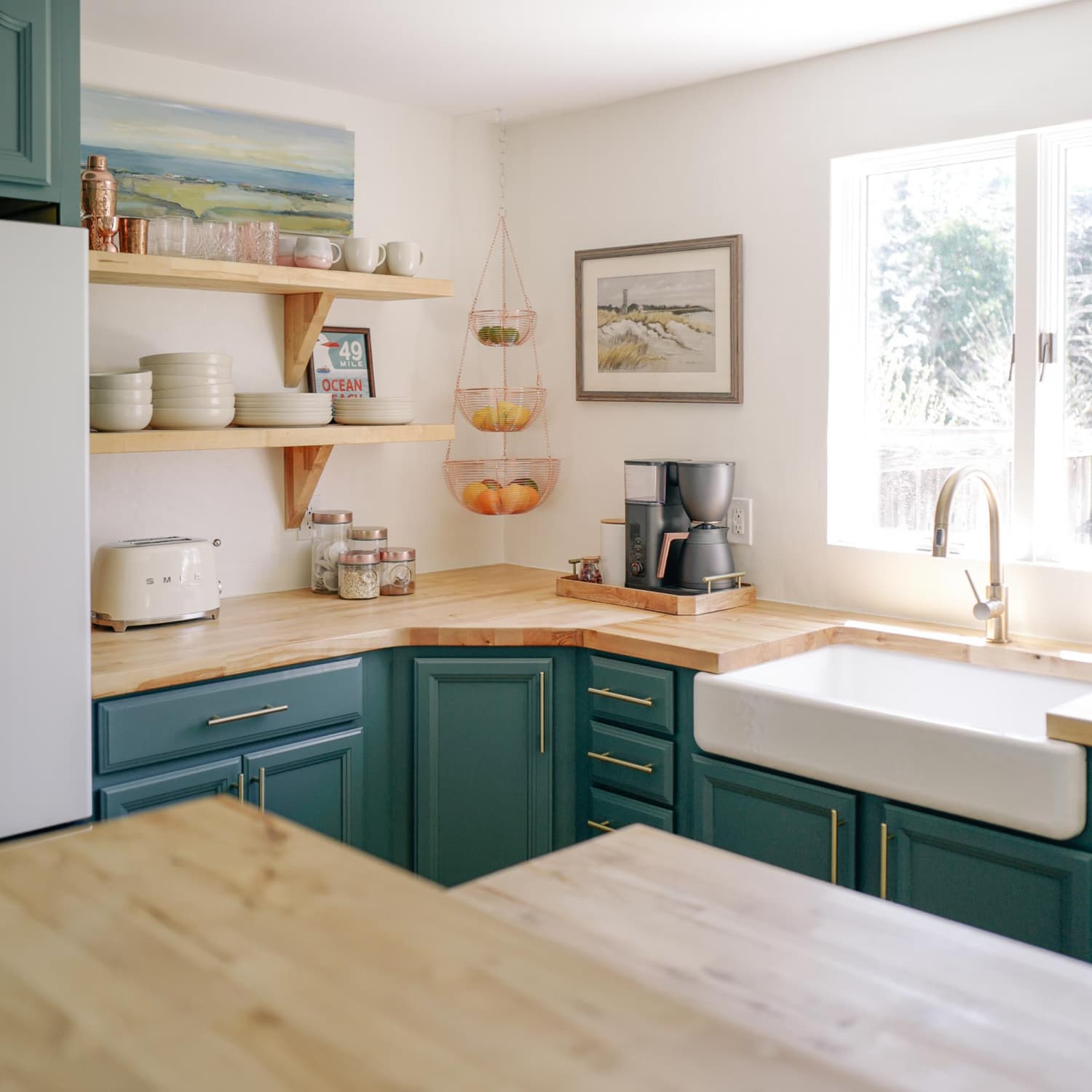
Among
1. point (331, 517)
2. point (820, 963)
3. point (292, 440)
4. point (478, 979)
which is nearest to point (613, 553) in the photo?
point (331, 517)

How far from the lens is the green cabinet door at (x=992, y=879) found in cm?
199

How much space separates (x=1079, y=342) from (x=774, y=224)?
0.83 m

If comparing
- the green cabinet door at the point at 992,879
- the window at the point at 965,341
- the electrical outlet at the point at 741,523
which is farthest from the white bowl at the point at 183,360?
the green cabinet door at the point at 992,879

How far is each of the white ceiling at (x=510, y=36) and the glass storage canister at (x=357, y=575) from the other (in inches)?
49.4

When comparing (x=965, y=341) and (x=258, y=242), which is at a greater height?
(x=258, y=242)

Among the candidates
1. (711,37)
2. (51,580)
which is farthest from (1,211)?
(711,37)

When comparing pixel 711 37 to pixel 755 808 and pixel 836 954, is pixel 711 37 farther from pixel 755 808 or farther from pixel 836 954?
pixel 836 954

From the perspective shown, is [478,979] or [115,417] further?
[115,417]

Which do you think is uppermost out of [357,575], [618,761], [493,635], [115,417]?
[115,417]

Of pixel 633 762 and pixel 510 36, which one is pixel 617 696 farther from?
pixel 510 36

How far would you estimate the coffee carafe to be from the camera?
3037mm

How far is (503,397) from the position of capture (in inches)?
145

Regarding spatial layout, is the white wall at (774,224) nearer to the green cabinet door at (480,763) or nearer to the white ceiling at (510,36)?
the white ceiling at (510,36)

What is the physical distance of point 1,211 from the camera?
2.35 m
